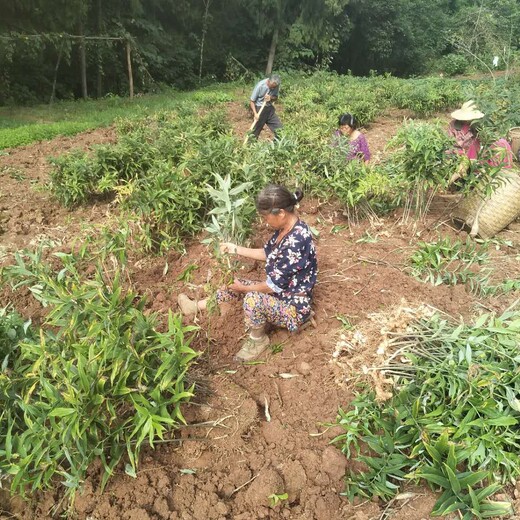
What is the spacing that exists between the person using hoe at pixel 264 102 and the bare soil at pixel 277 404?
3157 millimetres

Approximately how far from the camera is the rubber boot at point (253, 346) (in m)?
2.58

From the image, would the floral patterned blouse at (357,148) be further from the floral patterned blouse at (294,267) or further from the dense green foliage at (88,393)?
the dense green foliage at (88,393)

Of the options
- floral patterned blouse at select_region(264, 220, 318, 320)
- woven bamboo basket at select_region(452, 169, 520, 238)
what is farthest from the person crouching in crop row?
woven bamboo basket at select_region(452, 169, 520, 238)

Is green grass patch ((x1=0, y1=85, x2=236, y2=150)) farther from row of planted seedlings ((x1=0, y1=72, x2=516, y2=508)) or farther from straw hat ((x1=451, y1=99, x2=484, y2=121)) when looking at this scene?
straw hat ((x1=451, y1=99, x2=484, y2=121))

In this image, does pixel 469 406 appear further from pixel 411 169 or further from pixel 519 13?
pixel 519 13

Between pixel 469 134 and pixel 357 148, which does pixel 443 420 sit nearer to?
pixel 469 134

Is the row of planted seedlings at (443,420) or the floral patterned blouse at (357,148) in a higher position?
the floral patterned blouse at (357,148)

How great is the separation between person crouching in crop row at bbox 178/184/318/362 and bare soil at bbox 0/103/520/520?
157 millimetres

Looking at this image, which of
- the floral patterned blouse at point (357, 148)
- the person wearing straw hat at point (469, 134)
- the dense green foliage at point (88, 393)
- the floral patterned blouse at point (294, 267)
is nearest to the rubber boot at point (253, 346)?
the floral patterned blouse at point (294, 267)

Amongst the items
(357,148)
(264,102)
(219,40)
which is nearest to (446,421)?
(357,148)

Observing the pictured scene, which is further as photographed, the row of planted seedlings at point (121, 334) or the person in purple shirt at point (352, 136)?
the person in purple shirt at point (352, 136)

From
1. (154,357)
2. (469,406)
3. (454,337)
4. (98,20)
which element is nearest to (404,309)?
(454,337)

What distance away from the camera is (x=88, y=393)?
1716 mm

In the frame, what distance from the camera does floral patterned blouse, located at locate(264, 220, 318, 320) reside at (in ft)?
7.94
